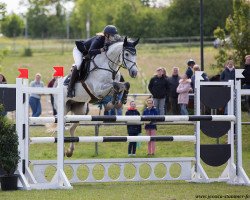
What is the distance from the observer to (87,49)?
14.6 meters

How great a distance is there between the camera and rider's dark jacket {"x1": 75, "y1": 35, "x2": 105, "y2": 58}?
1437 cm

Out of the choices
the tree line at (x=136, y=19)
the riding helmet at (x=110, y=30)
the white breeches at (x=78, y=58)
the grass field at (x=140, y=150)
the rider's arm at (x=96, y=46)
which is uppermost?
the tree line at (x=136, y=19)

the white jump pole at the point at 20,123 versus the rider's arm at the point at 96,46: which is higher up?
the rider's arm at the point at 96,46

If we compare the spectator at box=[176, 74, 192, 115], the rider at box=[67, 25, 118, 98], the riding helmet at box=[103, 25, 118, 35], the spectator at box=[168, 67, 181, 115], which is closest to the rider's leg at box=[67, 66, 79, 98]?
the rider at box=[67, 25, 118, 98]

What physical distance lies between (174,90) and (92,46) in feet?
23.3

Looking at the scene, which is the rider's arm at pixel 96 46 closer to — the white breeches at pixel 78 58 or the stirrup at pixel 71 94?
the white breeches at pixel 78 58

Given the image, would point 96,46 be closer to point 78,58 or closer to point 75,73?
point 78,58

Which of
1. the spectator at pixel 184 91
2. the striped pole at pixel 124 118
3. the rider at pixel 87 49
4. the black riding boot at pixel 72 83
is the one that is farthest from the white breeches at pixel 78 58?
the spectator at pixel 184 91

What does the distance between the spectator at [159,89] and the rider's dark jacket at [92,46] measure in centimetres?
586

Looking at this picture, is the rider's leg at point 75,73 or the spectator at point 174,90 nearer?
the rider's leg at point 75,73

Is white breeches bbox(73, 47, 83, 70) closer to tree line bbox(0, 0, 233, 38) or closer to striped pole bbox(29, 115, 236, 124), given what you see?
striped pole bbox(29, 115, 236, 124)

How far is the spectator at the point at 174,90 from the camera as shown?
21.2m

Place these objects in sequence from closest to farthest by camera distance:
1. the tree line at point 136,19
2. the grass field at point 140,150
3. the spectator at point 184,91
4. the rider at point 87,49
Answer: the grass field at point 140,150
the rider at point 87,49
the spectator at point 184,91
the tree line at point 136,19

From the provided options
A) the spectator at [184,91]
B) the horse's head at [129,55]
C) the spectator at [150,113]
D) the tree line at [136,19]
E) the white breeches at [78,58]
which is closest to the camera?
the horse's head at [129,55]
